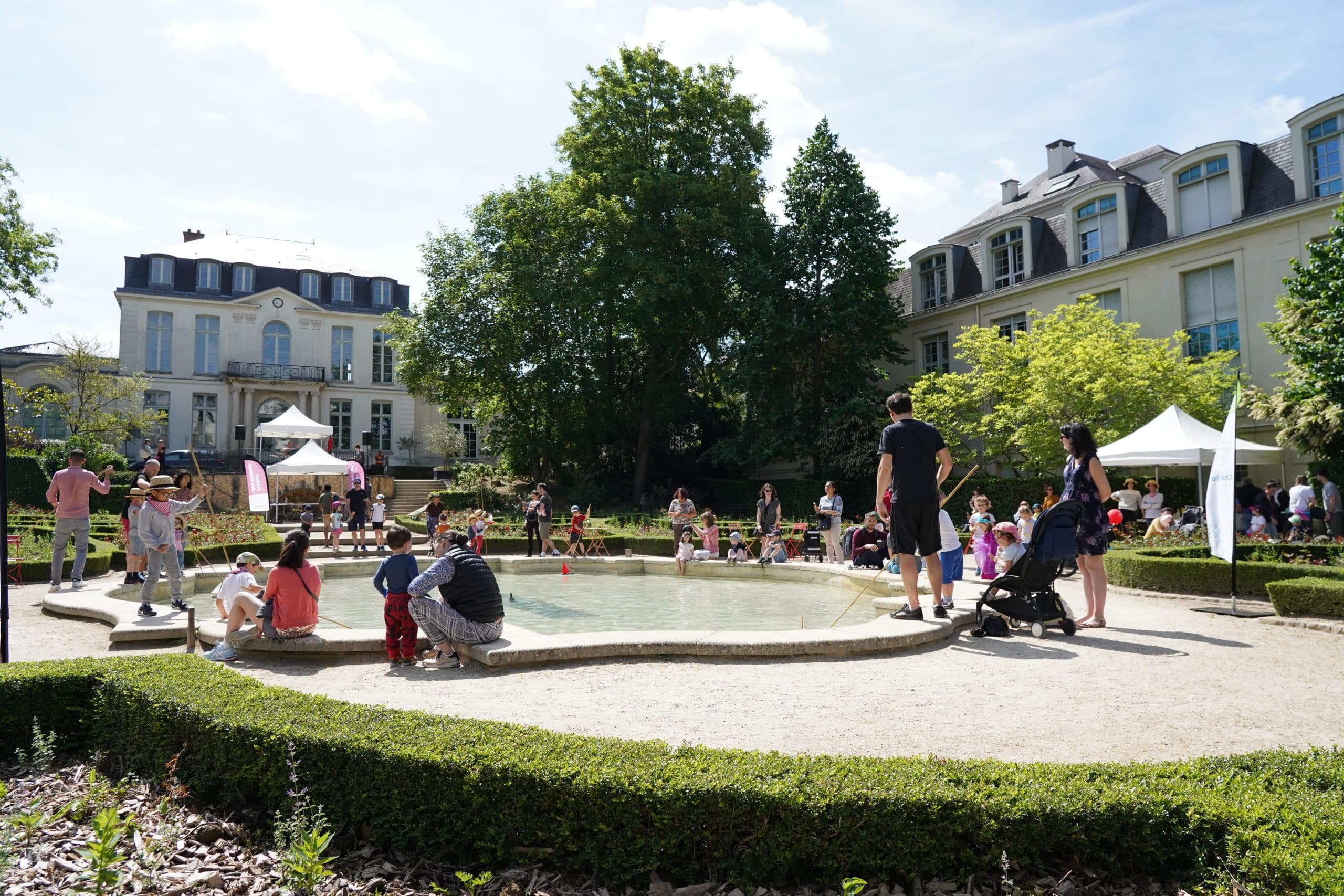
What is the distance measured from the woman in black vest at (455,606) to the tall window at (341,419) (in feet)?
144

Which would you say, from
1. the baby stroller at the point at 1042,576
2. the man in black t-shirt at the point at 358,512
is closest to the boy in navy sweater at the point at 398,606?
the baby stroller at the point at 1042,576

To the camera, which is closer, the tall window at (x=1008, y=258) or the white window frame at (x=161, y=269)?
the tall window at (x=1008, y=258)

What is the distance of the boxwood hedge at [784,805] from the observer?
3025mm

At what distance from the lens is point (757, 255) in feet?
96.1

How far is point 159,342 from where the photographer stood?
43.8m

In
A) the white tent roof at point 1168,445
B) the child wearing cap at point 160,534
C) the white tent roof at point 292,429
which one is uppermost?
the white tent roof at point 292,429

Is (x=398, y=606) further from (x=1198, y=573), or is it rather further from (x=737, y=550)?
(x=1198, y=573)

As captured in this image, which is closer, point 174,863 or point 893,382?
point 174,863

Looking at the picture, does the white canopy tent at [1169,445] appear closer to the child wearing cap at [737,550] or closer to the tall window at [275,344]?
the child wearing cap at [737,550]

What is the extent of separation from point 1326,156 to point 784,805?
28.3 meters

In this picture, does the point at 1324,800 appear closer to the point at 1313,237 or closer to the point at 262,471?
the point at 262,471

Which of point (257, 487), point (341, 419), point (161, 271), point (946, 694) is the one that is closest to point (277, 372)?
point (341, 419)

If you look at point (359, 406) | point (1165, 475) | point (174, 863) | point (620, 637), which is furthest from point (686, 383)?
point (174, 863)

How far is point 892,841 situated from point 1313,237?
26.8 meters
